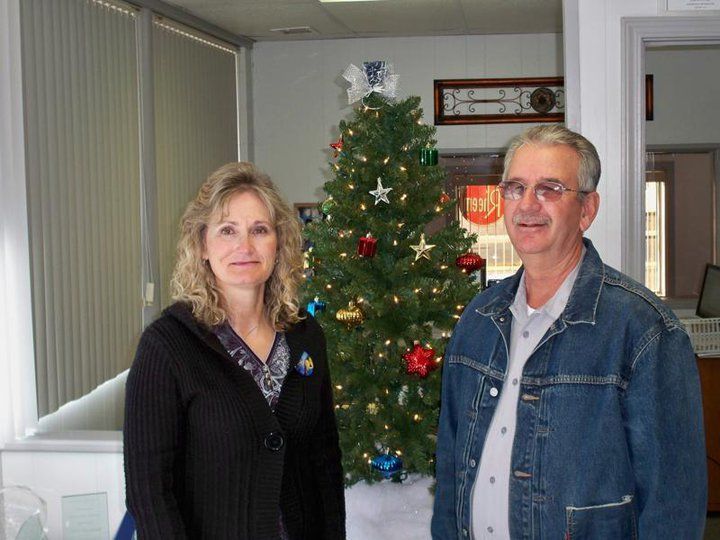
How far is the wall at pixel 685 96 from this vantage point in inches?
254

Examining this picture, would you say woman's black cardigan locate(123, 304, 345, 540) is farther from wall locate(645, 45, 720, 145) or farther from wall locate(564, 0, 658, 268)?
wall locate(645, 45, 720, 145)

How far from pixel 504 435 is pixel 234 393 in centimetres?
52

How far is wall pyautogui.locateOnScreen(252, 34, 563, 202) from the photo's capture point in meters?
6.71

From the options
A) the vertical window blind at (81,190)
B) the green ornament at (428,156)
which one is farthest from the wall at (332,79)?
the green ornament at (428,156)

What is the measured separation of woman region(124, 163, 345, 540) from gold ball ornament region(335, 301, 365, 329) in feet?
4.60

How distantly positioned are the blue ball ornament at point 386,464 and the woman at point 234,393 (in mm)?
1475

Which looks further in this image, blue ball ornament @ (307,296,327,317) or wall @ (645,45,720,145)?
wall @ (645,45,720,145)

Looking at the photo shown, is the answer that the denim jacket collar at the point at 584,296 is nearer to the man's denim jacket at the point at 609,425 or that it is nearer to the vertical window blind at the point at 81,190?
the man's denim jacket at the point at 609,425

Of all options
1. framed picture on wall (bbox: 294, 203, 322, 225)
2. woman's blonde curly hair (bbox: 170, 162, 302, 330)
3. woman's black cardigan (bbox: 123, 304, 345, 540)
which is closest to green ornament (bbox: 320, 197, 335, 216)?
woman's blonde curly hair (bbox: 170, 162, 302, 330)

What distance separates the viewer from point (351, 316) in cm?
341

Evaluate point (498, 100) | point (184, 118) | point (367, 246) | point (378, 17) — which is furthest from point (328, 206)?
point (498, 100)

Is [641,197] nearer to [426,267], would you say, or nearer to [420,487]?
[426,267]

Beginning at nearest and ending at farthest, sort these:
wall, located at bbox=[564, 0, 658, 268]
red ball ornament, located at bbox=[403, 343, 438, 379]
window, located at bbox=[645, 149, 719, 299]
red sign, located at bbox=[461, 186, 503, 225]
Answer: wall, located at bbox=[564, 0, 658, 268] → red ball ornament, located at bbox=[403, 343, 438, 379] → window, located at bbox=[645, 149, 719, 299] → red sign, located at bbox=[461, 186, 503, 225]

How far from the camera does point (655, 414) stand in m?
1.46
